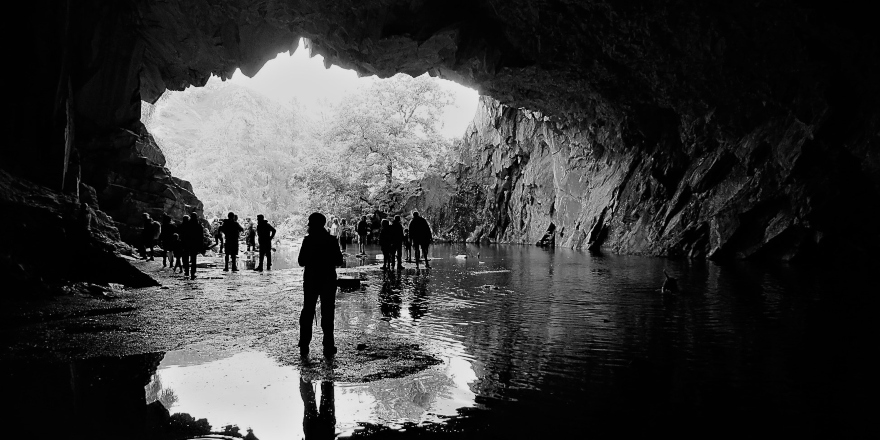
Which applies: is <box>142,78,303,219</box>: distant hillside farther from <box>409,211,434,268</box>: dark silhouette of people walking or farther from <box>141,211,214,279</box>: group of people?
<box>409,211,434,268</box>: dark silhouette of people walking

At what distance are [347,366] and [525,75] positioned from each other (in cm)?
2215

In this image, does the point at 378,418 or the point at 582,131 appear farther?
the point at 582,131

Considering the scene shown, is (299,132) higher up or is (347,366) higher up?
(299,132)

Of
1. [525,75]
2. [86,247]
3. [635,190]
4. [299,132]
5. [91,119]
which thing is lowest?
[86,247]

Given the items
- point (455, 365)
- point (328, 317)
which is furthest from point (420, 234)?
point (455, 365)

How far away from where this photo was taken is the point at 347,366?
19.1ft

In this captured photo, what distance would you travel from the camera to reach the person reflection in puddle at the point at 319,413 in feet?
13.0

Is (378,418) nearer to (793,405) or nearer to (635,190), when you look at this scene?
(793,405)

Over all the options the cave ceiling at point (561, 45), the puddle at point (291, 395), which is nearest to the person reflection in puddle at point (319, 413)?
the puddle at point (291, 395)

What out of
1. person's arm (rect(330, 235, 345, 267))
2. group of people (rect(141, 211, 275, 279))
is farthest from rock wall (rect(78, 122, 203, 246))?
person's arm (rect(330, 235, 345, 267))

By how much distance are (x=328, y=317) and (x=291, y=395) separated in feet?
5.54

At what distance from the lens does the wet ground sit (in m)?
4.25

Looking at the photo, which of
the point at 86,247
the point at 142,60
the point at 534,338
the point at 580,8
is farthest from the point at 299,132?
the point at 534,338

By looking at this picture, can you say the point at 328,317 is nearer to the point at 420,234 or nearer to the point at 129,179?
the point at 420,234
